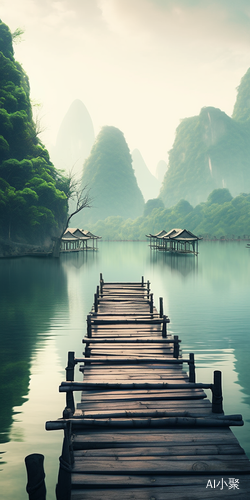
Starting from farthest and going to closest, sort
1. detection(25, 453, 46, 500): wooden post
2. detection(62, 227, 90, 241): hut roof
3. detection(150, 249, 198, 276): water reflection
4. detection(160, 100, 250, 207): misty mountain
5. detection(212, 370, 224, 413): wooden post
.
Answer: detection(160, 100, 250, 207): misty mountain
detection(62, 227, 90, 241): hut roof
detection(150, 249, 198, 276): water reflection
detection(212, 370, 224, 413): wooden post
detection(25, 453, 46, 500): wooden post

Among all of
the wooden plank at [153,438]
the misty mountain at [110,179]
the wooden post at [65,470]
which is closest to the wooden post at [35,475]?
the wooden post at [65,470]

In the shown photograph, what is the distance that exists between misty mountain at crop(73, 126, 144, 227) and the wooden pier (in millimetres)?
156414

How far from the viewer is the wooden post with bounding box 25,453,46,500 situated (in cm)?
325

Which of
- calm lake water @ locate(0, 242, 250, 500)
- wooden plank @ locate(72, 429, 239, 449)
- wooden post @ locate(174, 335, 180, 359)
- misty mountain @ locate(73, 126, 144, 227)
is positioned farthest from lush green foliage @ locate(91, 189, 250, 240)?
wooden plank @ locate(72, 429, 239, 449)

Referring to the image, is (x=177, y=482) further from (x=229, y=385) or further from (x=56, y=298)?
(x=56, y=298)

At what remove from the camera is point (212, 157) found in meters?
161

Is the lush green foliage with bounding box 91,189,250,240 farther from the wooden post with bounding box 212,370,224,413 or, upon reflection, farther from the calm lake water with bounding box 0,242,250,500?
the wooden post with bounding box 212,370,224,413

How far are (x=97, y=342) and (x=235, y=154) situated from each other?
16190cm

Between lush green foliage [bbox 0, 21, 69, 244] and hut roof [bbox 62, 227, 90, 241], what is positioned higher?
lush green foliage [bbox 0, 21, 69, 244]

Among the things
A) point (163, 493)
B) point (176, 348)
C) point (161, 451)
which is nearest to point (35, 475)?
point (163, 493)

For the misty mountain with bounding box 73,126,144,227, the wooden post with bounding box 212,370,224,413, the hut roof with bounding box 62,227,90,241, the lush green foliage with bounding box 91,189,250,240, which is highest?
the misty mountain with bounding box 73,126,144,227

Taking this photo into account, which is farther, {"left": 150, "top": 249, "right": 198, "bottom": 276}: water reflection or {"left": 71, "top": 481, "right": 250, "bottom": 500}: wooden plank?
{"left": 150, "top": 249, "right": 198, "bottom": 276}: water reflection

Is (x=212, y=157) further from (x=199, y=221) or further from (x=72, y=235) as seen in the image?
(x=72, y=235)

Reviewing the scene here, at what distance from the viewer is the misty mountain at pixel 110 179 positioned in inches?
6516
